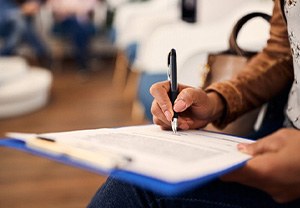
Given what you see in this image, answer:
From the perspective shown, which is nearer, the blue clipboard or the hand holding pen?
the blue clipboard

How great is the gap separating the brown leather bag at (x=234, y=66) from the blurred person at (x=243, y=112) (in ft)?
0.11

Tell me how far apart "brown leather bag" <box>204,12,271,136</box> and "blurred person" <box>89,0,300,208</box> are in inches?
1.4

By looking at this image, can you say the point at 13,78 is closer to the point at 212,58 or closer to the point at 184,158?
the point at 212,58

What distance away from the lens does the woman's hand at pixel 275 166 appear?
51 centimetres

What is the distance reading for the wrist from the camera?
30.0 inches

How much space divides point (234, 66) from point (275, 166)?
0.44 m

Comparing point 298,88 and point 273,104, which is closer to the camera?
point 298,88

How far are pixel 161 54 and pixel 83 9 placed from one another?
2497 millimetres

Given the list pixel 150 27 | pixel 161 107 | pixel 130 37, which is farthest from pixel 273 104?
pixel 130 37

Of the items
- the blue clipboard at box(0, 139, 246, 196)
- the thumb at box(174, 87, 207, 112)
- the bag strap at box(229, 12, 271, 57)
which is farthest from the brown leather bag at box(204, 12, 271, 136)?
the blue clipboard at box(0, 139, 246, 196)

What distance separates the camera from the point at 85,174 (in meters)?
1.94

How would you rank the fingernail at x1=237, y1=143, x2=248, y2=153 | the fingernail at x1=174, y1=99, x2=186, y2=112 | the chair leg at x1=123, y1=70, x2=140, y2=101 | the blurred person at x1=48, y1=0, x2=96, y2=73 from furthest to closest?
the blurred person at x1=48, y1=0, x2=96, y2=73 < the chair leg at x1=123, y1=70, x2=140, y2=101 < the fingernail at x1=174, y1=99, x2=186, y2=112 < the fingernail at x1=237, y1=143, x2=248, y2=153

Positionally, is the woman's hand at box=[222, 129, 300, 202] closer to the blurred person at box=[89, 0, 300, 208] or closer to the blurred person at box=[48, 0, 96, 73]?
the blurred person at box=[89, 0, 300, 208]

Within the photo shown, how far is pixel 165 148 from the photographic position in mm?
553
